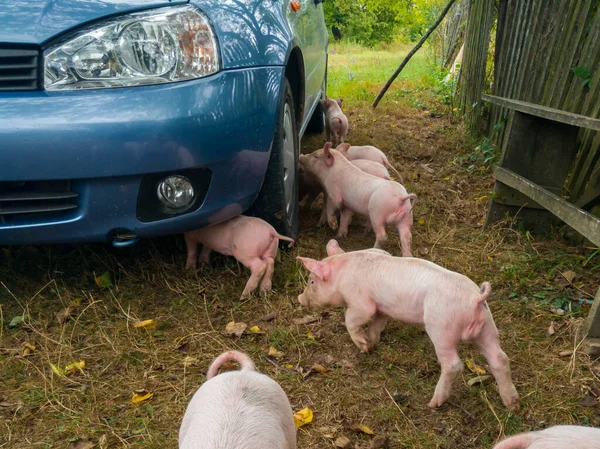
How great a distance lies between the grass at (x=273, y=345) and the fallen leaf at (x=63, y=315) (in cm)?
3

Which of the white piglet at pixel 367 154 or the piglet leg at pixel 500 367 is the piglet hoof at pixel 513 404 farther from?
the white piglet at pixel 367 154

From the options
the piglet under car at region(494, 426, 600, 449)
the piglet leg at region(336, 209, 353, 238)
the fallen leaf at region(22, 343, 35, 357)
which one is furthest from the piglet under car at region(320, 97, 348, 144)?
the piglet under car at region(494, 426, 600, 449)

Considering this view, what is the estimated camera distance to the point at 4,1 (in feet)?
8.20

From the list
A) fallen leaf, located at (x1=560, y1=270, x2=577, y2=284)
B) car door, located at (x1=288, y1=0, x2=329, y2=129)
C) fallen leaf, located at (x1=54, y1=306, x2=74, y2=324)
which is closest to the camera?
fallen leaf, located at (x1=54, y1=306, x2=74, y2=324)

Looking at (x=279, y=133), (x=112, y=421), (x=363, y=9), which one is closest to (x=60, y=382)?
(x=112, y=421)

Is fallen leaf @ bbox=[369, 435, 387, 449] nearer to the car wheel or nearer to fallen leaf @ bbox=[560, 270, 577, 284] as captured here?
the car wheel

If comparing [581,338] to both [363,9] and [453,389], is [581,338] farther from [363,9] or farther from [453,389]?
[363,9]

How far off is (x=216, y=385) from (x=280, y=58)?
1997 millimetres

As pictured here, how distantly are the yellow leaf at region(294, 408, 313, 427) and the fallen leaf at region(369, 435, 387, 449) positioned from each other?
0.93 ft

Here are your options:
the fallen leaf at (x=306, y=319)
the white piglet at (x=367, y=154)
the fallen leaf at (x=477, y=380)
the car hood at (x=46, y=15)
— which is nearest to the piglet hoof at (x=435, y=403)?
the fallen leaf at (x=477, y=380)

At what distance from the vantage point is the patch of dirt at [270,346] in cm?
240

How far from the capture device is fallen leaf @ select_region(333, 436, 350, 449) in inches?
89.9

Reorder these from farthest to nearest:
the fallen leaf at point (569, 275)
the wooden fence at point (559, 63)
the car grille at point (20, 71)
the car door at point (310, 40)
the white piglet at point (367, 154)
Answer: the white piglet at point (367, 154) < the car door at point (310, 40) < the wooden fence at point (559, 63) < the fallen leaf at point (569, 275) < the car grille at point (20, 71)

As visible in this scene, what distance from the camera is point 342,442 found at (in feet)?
7.52
